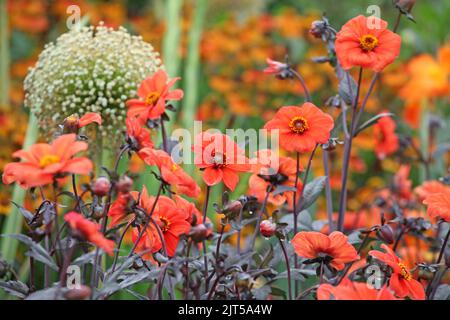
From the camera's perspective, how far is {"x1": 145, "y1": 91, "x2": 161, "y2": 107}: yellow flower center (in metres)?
0.79

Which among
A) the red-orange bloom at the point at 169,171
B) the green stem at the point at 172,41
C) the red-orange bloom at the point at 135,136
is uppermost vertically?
the green stem at the point at 172,41

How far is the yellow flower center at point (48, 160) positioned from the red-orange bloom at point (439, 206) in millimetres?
357

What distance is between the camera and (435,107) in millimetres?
1991

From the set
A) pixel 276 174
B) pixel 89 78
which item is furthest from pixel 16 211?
pixel 276 174

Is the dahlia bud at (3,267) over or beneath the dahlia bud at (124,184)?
beneath

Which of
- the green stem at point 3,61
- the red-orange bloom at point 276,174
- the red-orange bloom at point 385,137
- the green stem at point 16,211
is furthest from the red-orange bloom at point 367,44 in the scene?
the green stem at point 3,61

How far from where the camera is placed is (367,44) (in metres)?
0.75

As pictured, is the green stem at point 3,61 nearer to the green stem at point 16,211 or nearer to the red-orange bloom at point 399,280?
the green stem at point 16,211

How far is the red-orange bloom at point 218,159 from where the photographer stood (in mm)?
681

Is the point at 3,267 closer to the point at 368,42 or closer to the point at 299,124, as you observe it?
the point at 299,124

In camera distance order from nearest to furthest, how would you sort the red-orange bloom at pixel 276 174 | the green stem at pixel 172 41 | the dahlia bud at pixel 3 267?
the dahlia bud at pixel 3 267, the red-orange bloom at pixel 276 174, the green stem at pixel 172 41

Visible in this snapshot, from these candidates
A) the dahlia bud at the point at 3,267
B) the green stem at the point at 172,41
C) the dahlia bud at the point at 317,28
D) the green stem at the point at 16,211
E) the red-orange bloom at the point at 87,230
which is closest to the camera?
the red-orange bloom at the point at 87,230

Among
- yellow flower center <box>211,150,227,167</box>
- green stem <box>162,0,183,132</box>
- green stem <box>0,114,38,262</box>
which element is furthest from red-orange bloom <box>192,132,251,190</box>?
green stem <box>162,0,183,132</box>
